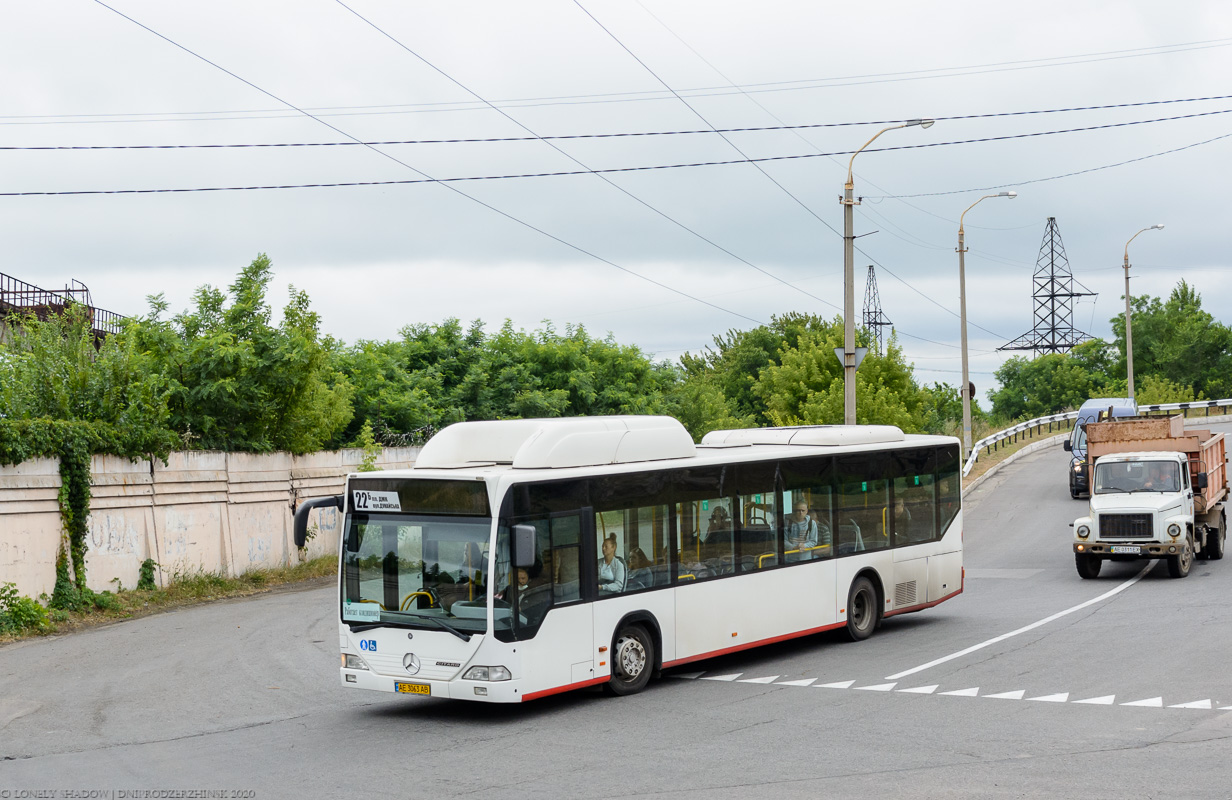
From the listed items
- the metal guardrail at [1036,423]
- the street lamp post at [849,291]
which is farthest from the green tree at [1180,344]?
the street lamp post at [849,291]

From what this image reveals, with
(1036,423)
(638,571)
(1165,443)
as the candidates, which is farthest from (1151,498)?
(1036,423)

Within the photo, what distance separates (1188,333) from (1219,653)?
288ft

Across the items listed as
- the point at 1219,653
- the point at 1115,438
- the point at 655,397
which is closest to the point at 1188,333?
the point at 655,397

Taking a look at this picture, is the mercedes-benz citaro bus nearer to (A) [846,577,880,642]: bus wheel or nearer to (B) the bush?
(A) [846,577,880,642]: bus wheel

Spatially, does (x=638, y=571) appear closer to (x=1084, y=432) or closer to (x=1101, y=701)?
(x=1101, y=701)

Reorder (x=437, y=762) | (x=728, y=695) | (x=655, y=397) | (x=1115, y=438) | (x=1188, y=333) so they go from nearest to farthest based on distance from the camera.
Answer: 1. (x=437, y=762)
2. (x=728, y=695)
3. (x=1115, y=438)
4. (x=655, y=397)
5. (x=1188, y=333)

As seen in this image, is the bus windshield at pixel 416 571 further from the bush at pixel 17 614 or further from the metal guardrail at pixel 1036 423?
the metal guardrail at pixel 1036 423

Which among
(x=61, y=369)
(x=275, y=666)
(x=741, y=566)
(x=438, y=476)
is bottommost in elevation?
(x=275, y=666)

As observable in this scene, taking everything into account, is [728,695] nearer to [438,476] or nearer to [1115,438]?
[438,476]

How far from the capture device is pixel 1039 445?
165 feet

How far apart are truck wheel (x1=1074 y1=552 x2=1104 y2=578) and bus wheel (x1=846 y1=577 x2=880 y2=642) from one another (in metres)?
7.51

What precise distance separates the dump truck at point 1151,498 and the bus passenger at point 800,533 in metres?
9.04

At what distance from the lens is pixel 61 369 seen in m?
21.2

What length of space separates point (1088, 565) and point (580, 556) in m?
13.6
